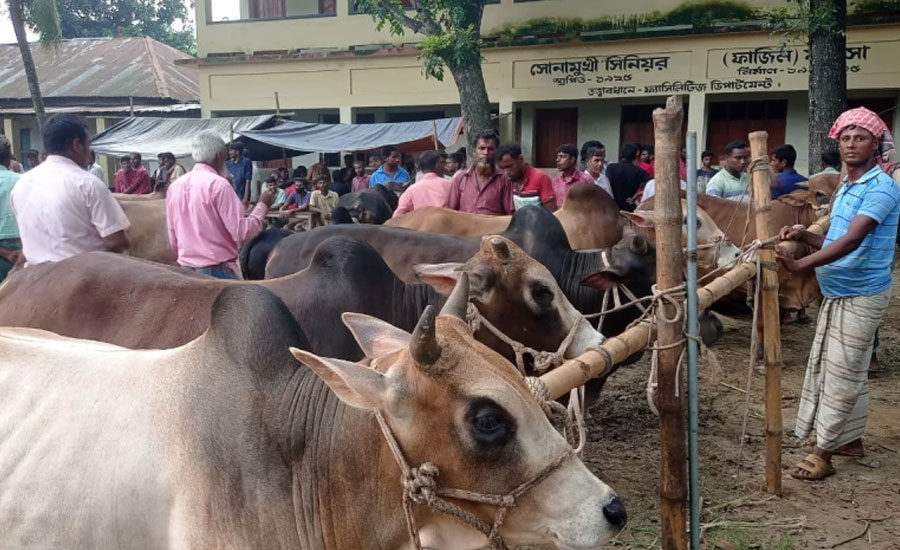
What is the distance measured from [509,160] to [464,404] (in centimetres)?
468

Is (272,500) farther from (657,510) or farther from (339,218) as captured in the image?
(339,218)

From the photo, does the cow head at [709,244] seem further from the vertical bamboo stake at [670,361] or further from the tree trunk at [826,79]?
the tree trunk at [826,79]

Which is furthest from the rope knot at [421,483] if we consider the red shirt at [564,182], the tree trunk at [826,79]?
the tree trunk at [826,79]

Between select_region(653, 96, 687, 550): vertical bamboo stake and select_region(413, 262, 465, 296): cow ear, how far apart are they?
1030 mm

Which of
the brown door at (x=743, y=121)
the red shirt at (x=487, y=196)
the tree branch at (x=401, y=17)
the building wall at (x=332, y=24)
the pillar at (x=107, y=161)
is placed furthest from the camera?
the pillar at (x=107, y=161)

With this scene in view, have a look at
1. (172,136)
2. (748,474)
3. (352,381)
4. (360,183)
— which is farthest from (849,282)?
(172,136)

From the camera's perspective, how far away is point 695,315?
9.86 ft

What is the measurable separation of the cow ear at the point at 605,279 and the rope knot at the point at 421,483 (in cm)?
263

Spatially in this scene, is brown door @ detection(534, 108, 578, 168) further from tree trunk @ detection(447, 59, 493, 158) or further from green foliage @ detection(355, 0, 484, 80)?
tree trunk @ detection(447, 59, 493, 158)

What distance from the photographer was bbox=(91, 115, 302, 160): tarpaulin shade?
47.9 ft

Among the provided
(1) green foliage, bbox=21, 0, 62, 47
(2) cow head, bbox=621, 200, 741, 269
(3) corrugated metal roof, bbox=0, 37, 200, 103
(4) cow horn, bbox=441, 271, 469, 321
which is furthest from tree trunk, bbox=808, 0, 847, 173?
(3) corrugated metal roof, bbox=0, 37, 200, 103

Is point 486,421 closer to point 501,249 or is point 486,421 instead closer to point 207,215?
point 501,249

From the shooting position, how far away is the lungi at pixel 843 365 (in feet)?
13.8

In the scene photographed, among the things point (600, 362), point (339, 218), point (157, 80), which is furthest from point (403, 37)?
point (600, 362)
